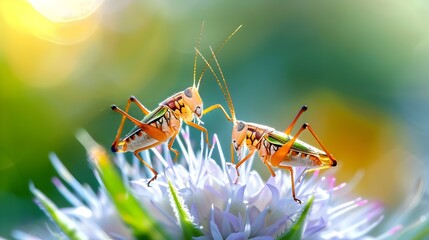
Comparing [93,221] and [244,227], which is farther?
[93,221]

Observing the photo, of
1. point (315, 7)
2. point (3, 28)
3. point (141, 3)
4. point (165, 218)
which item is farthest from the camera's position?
point (315, 7)

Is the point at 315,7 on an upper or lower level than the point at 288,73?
upper

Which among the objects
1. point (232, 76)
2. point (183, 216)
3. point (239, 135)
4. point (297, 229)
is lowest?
point (297, 229)

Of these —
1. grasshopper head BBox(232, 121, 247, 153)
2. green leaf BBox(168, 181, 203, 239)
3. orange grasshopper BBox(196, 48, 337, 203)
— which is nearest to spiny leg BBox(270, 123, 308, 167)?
orange grasshopper BBox(196, 48, 337, 203)

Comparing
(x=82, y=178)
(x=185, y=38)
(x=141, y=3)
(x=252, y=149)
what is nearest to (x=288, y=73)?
(x=185, y=38)

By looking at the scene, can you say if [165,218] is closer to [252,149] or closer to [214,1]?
[252,149]

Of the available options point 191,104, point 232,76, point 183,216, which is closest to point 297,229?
point 183,216

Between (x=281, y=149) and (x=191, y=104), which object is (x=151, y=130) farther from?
(x=281, y=149)
